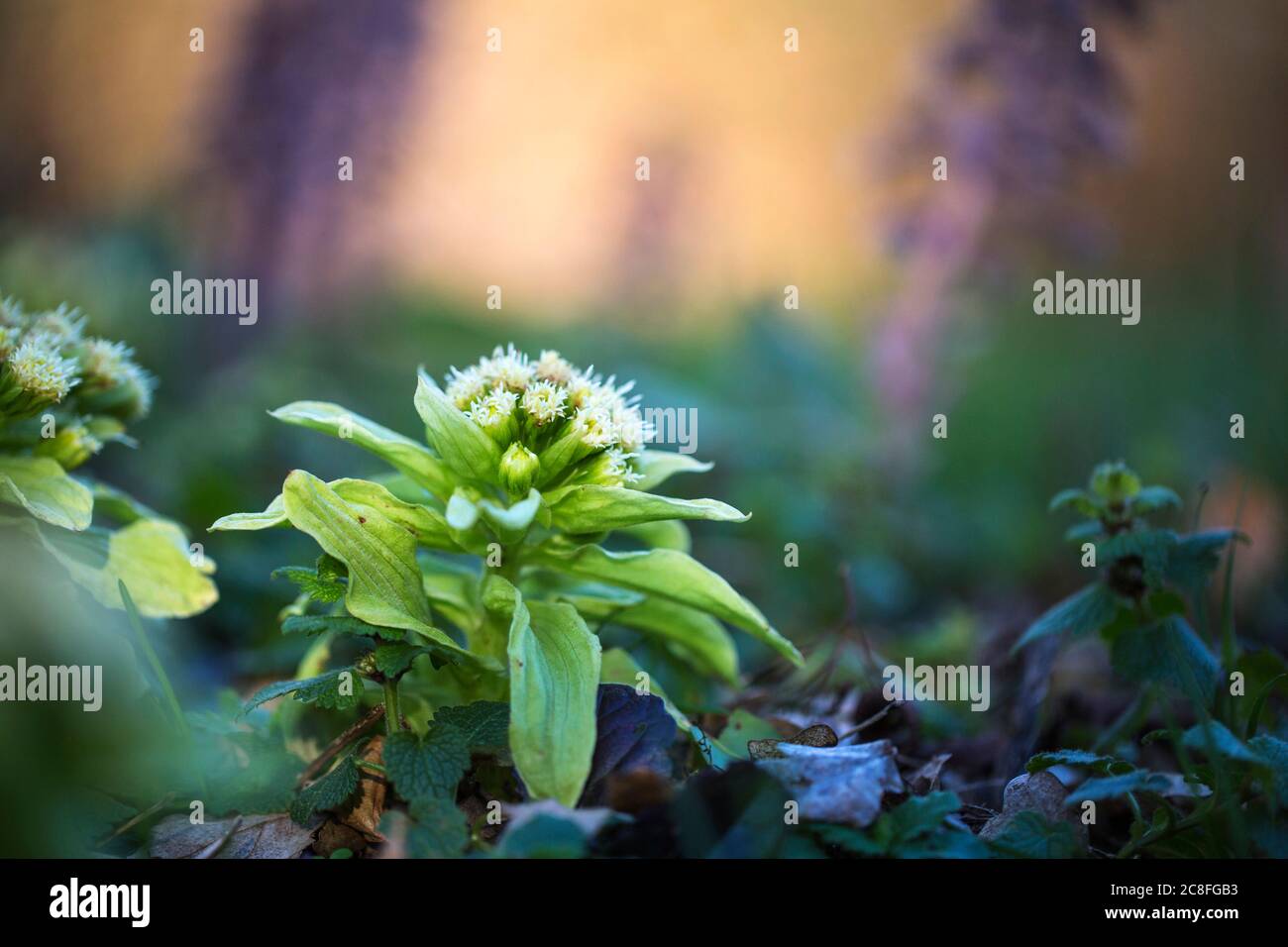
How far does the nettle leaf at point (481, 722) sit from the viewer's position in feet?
4.00

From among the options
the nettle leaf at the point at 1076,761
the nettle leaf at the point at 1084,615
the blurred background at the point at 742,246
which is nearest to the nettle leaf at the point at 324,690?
the blurred background at the point at 742,246

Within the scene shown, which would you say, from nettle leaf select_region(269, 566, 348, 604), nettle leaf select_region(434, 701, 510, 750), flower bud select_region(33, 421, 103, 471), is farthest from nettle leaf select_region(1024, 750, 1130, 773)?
flower bud select_region(33, 421, 103, 471)

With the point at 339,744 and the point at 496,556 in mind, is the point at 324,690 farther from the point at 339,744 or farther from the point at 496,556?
the point at 496,556

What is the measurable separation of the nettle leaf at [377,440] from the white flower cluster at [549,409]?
0.31 ft

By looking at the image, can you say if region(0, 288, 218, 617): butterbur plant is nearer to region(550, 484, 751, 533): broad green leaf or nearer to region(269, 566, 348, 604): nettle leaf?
region(269, 566, 348, 604): nettle leaf

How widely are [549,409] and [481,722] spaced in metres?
0.42

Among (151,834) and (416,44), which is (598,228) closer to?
(416,44)

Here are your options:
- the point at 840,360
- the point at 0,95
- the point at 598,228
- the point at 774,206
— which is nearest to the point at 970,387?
the point at 840,360

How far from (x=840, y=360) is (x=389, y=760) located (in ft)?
15.2

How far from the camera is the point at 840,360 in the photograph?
545cm

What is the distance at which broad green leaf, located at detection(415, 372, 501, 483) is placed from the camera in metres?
1.29

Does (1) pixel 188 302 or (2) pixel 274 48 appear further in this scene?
(2) pixel 274 48

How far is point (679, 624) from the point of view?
1.64m

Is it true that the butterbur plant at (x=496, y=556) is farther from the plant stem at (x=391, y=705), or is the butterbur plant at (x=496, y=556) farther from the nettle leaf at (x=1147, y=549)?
the nettle leaf at (x=1147, y=549)
